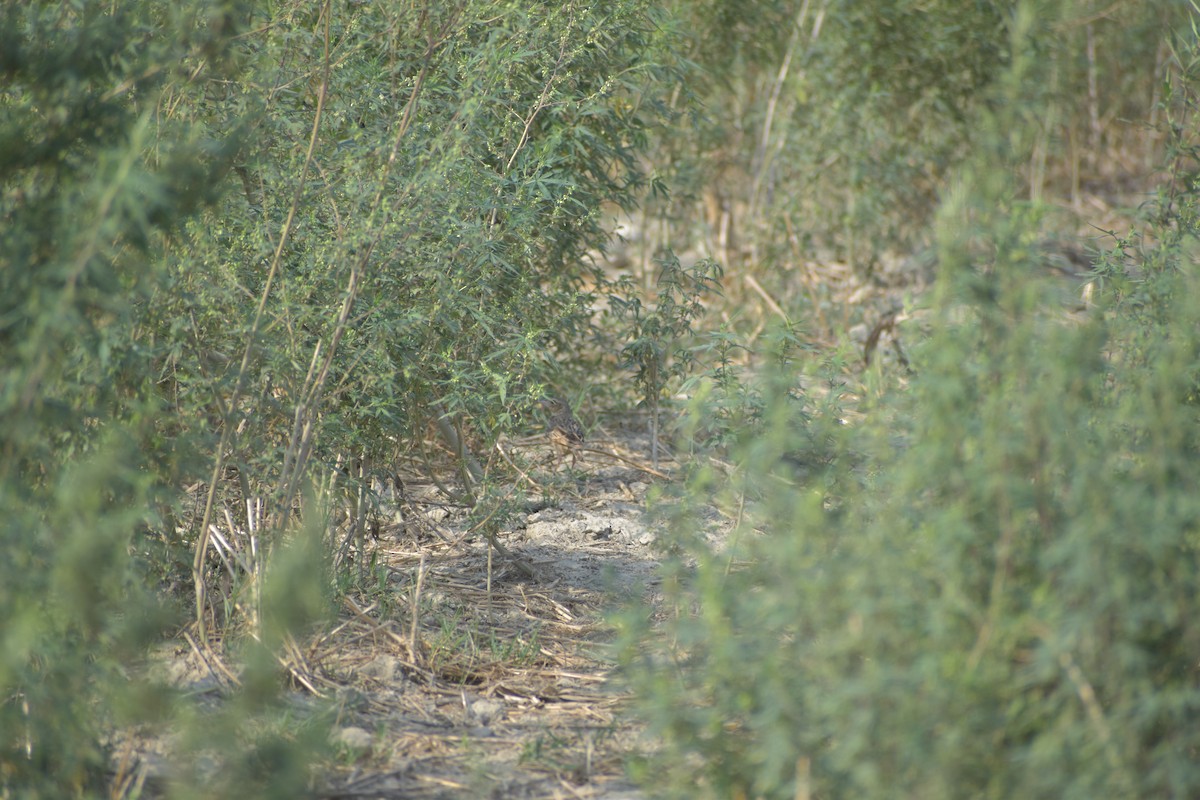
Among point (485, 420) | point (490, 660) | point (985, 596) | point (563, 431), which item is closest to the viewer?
point (985, 596)

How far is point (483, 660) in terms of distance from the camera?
3262 millimetres

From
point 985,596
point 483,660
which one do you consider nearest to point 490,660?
point 483,660

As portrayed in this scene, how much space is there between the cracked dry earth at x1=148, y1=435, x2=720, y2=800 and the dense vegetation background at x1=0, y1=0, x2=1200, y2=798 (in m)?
0.19

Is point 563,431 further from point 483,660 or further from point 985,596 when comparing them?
point 985,596

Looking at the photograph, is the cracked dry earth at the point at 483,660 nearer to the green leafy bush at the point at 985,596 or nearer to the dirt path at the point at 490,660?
the dirt path at the point at 490,660

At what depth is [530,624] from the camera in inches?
141

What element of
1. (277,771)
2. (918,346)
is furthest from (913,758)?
(277,771)

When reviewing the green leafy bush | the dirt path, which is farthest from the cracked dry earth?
the green leafy bush

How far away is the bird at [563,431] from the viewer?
479 centimetres

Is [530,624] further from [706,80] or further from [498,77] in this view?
[706,80]

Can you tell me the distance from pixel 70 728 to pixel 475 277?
184 cm

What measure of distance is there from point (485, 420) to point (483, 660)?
722 millimetres

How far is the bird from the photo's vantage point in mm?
4793

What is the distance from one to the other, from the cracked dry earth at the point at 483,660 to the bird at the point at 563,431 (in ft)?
0.71
